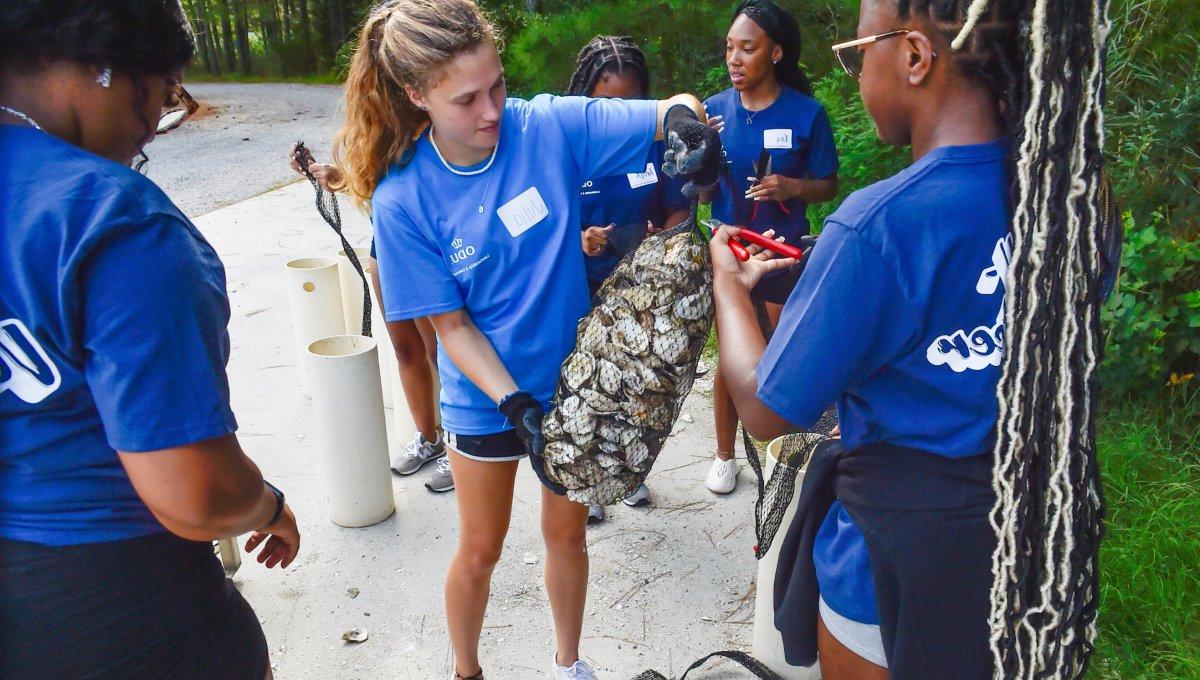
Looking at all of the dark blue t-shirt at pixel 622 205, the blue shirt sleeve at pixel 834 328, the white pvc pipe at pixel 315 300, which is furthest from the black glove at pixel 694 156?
the white pvc pipe at pixel 315 300

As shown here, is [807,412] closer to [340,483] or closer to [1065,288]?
[1065,288]

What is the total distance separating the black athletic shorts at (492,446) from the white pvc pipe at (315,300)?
249 cm

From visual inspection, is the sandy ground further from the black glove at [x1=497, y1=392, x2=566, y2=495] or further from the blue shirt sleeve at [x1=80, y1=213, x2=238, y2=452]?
the blue shirt sleeve at [x1=80, y1=213, x2=238, y2=452]

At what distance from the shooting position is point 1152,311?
128 inches

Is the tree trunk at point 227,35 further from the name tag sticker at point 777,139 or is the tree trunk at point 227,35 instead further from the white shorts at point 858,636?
the white shorts at point 858,636

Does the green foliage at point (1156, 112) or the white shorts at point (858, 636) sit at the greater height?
the green foliage at point (1156, 112)

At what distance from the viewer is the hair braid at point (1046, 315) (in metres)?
1.16

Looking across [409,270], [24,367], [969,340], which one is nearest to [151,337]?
[24,367]

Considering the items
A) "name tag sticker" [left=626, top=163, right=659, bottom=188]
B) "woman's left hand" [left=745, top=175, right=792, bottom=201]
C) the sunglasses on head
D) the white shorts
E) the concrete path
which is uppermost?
the sunglasses on head

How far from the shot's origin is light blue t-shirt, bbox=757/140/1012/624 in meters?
1.25

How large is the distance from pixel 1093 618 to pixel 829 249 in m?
0.72

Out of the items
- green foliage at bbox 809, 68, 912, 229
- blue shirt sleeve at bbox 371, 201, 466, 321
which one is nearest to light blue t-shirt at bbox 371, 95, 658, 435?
blue shirt sleeve at bbox 371, 201, 466, 321

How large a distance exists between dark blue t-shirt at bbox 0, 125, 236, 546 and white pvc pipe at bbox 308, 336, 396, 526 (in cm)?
207

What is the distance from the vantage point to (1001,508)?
1287 millimetres
